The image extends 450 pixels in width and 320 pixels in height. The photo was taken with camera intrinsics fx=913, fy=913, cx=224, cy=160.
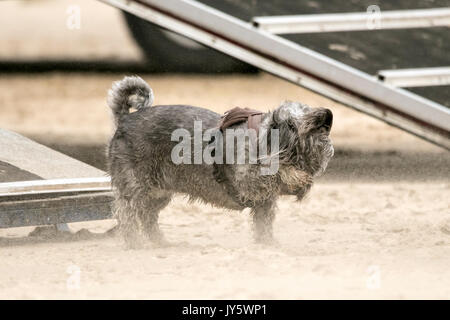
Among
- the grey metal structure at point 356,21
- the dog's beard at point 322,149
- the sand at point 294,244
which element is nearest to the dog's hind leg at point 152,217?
the sand at point 294,244

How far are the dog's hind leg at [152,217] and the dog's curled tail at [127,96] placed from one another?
0.65 metres

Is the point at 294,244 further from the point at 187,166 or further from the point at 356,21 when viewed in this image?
the point at 356,21

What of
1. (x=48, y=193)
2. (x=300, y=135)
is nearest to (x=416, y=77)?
(x=300, y=135)

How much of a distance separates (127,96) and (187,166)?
2.50 feet

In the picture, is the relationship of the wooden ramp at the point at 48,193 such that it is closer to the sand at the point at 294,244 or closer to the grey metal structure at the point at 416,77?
the sand at the point at 294,244

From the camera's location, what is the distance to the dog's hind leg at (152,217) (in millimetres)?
6719

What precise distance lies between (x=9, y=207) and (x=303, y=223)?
8.06 feet

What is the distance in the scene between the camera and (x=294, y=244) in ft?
22.4

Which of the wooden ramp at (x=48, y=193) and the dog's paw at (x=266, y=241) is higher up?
the wooden ramp at (x=48, y=193)

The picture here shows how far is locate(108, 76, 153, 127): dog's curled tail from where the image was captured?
6680 millimetres

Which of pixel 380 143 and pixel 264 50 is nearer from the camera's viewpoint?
pixel 264 50

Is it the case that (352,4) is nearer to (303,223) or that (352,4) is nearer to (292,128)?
(303,223)

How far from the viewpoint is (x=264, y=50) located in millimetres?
8242
